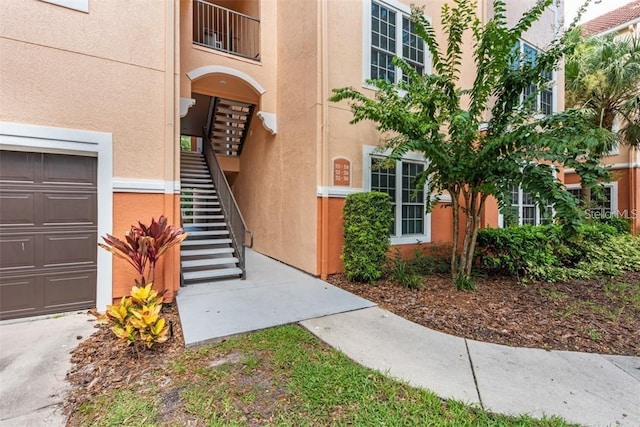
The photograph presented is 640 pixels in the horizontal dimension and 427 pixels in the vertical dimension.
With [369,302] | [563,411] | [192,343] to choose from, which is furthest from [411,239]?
[192,343]

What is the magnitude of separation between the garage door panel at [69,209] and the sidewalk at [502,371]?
3.84m

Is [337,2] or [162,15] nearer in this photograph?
[162,15]

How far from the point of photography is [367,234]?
563 cm

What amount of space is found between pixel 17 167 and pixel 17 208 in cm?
58

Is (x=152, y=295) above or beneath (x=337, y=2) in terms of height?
beneath

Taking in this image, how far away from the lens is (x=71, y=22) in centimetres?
425

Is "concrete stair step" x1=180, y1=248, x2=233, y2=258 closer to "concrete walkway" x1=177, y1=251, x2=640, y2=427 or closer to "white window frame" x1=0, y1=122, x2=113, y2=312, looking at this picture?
"concrete walkway" x1=177, y1=251, x2=640, y2=427

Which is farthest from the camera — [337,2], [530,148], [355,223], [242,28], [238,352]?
[242,28]

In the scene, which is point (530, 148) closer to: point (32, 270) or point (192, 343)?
point (192, 343)

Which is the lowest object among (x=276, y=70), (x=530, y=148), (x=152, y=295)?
(x=152, y=295)

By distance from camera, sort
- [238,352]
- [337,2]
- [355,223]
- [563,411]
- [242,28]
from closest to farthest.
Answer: [563,411] → [238,352] → [355,223] → [337,2] → [242,28]

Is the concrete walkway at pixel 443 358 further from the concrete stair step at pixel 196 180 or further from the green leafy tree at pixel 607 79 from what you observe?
the green leafy tree at pixel 607 79

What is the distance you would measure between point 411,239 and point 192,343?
570 centimetres

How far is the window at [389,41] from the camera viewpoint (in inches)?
271
